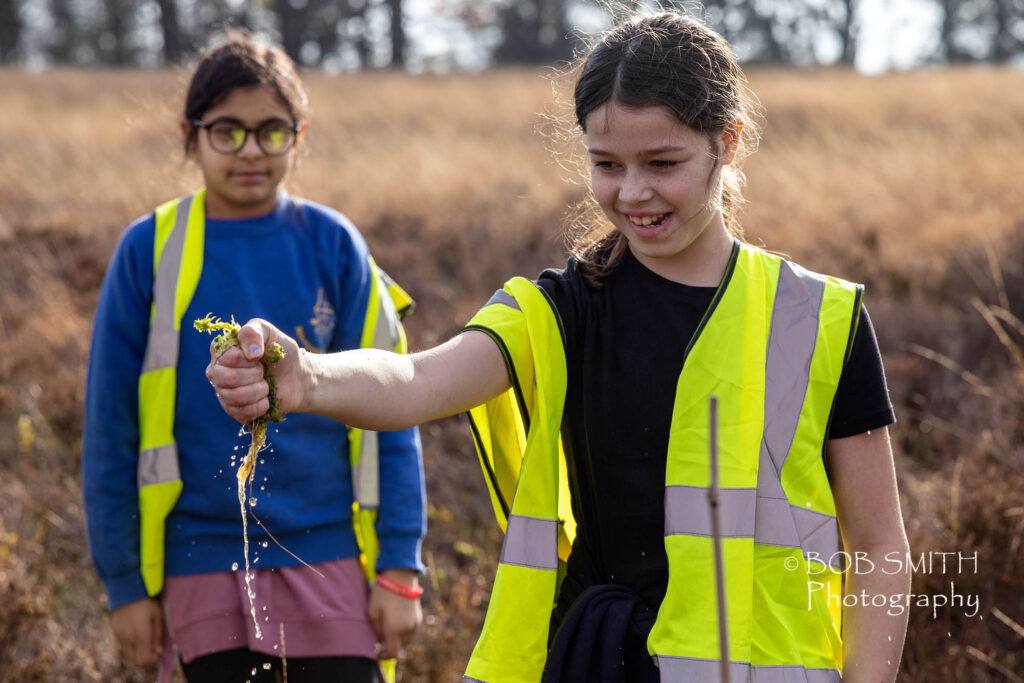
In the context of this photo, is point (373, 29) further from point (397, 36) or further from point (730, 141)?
point (730, 141)

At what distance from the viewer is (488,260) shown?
8.64 meters

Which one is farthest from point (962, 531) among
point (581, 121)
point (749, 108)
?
point (581, 121)

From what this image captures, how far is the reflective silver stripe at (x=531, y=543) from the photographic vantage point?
1.95 meters

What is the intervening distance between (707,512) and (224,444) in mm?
1480

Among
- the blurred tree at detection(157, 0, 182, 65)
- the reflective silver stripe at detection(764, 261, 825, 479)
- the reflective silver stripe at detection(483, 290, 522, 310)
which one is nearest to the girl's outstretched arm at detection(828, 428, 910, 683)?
the reflective silver stripe at detection(764, 261, 825, 479)

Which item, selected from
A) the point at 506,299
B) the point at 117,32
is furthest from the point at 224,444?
the point at 117,32

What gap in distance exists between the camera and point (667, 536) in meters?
1.92

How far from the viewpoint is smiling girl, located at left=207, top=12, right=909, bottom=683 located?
6.22 ft

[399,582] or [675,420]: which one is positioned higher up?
[675,420]

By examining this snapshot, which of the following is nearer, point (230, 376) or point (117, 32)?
point (230, 376)

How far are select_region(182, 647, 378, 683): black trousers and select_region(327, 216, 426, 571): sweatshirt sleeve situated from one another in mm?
289

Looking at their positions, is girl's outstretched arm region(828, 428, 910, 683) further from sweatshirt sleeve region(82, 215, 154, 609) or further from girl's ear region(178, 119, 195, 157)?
girl's ear region(178, 119, 195, 157)

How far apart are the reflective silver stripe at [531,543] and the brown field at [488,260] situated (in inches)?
31.0

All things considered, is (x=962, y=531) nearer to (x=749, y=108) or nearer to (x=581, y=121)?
(x=749, y=108)
